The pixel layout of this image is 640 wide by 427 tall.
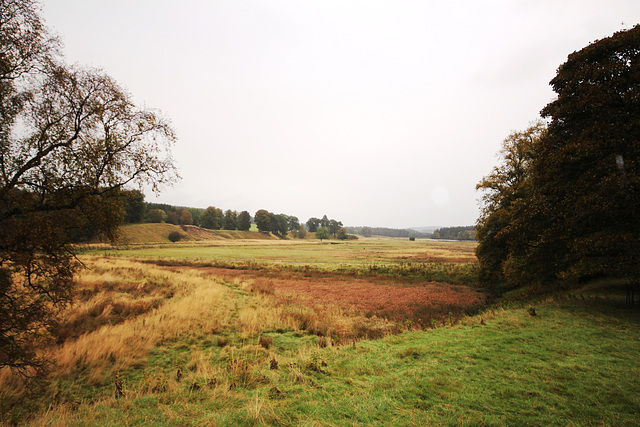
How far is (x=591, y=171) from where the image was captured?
10094 millimetres

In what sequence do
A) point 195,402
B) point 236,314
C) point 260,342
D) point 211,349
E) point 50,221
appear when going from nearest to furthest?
1. point 195,402
2. point 50,221
3. point 211,349
4. point 260,342
5. point 236,314

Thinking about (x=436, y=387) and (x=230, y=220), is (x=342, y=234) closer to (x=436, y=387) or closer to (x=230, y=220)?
(x=230, y=220)

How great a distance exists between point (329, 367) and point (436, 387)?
9.84 ft

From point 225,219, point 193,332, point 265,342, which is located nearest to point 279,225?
point 225,219

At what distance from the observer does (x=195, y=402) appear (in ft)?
18.1

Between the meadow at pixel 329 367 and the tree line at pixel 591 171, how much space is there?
2.37 metres

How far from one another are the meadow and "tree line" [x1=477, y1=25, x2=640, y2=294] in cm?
237

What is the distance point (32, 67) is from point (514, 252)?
24.8 metres

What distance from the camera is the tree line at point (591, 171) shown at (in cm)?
906

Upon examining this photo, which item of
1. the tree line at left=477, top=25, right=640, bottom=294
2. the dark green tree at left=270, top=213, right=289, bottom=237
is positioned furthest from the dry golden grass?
the dark green tree at left=270, top=213, right=289, bottom=237

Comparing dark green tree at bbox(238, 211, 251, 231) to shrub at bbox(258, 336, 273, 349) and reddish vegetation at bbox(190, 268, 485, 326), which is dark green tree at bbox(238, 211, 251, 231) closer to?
reddish vegetation at bbox(190, 268, 485, 326)

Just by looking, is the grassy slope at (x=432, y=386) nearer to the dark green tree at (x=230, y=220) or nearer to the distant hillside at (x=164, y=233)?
the distant hillside at (x=164, y=233)

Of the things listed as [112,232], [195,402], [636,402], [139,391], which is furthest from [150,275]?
[636,402]

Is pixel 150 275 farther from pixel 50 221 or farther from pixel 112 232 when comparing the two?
pixel 50 221
